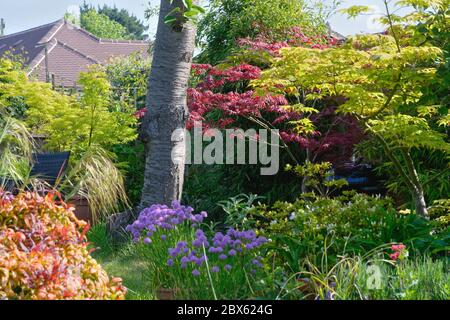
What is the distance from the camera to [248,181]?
8719mm

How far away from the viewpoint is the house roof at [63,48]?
28031mm

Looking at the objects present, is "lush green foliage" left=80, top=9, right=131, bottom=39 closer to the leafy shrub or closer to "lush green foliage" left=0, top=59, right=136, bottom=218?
"lush green foliage" left=0, top=59, right=136, bottom=218

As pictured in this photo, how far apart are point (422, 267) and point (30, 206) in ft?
6.87

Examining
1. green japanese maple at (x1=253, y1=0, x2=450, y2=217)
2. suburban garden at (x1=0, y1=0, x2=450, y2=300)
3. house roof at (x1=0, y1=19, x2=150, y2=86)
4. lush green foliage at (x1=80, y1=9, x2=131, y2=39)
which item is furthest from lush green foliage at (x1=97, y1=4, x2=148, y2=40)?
green japanese maple at (x1=253, y1=0, x2=450, y2=217)

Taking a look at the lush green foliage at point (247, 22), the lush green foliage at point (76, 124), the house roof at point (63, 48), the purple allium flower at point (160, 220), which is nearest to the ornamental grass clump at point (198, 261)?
the purple allium flower at point (160, 220)

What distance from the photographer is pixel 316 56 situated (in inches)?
216

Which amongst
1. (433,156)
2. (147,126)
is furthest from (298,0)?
(147,126)

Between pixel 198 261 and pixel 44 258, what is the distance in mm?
1036

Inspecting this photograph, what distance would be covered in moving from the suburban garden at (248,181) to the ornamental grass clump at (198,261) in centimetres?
1

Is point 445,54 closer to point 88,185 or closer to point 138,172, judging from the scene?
point 88,185

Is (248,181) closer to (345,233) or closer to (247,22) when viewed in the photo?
(247,22)

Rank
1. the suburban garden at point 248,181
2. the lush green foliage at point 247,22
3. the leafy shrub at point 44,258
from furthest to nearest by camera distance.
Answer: the lush green foliage at point 247,22 < the suburban garden at point 248,181 < the leafy shrub at point 44,258

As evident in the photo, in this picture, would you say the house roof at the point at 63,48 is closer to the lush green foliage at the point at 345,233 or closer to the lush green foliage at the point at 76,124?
the lush green foliage at the point at 76,124

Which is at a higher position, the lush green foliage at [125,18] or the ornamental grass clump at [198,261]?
the lush green foliage at [125,18]
